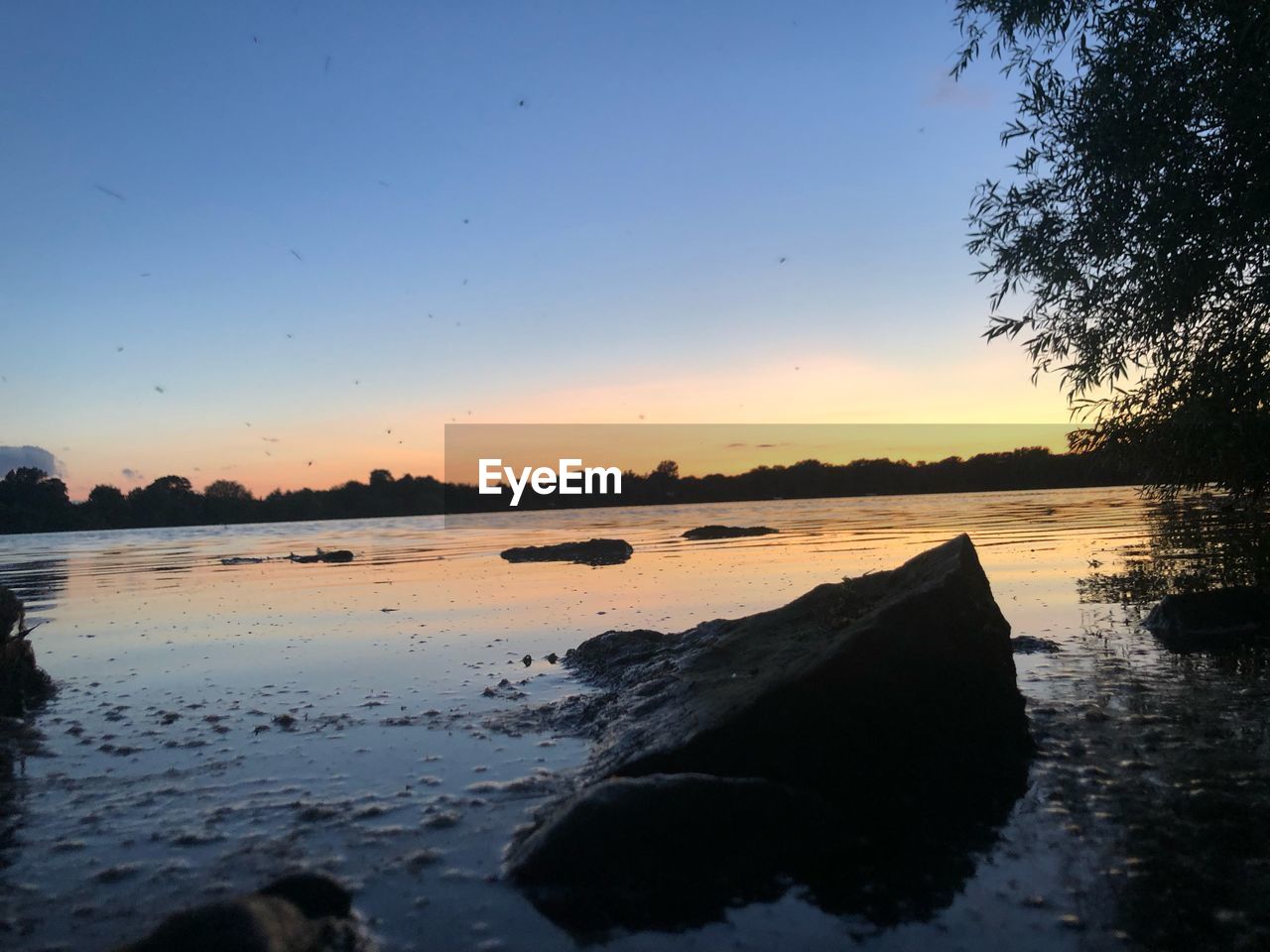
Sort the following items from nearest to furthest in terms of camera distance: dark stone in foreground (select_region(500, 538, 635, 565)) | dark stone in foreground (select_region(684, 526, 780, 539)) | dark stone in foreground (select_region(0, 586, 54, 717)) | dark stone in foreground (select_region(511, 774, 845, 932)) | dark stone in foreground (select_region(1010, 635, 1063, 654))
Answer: dark stone in foreground (select_region(511, 774, 845, 932)) → dark stone in foreground (select_region(0, 586, 54, 717)) → dark stone in foreground (select_region(1010, 635, 1063, 654)) → dark stone in foreground (select_region(500, 538, 635, 565)) → dark stone in foreground (select_region(684, 526, 780, 539))

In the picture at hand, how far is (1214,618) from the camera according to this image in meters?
10.9

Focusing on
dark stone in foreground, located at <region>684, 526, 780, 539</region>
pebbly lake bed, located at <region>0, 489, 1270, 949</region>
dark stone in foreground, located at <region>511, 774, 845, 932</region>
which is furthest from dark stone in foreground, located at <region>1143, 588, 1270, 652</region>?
dark stone in foreground, located at <region>684, 526, 780, 539</region>

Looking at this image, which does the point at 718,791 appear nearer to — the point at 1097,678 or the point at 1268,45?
the point at 1097,678

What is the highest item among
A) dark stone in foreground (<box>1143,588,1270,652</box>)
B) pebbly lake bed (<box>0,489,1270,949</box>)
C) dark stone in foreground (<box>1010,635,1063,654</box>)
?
dark stone in foreground (<box>1143,588,1270,652</box>)

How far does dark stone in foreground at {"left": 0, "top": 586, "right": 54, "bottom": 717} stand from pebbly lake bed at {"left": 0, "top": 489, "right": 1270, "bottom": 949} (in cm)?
42

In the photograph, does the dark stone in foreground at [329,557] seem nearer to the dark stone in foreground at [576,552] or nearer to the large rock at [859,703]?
the dark stone in foreground at [576,552]

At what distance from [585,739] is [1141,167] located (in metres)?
10.7

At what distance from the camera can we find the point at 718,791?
17.1 ft

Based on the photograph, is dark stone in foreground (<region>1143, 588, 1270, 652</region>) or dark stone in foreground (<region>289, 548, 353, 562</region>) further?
dark stone in foreground (<region>289, 548, 353, 562</region>)

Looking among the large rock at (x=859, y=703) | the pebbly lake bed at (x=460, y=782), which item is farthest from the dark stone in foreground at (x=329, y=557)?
the large rock at (x=859, y=703)

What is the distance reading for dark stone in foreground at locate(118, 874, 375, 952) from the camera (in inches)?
142

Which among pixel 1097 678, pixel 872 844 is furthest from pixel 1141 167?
A: pixel 872 844

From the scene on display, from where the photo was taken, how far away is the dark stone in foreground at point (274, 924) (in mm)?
3617

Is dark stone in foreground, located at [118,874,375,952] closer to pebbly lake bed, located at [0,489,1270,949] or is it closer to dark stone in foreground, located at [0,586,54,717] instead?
pebbly lake bed, located at [0,489,1270,949]
